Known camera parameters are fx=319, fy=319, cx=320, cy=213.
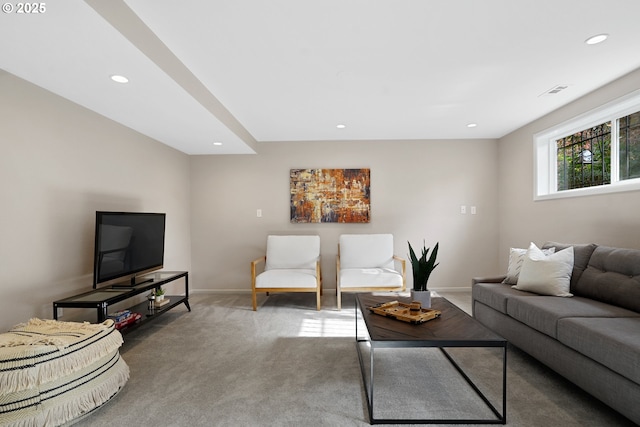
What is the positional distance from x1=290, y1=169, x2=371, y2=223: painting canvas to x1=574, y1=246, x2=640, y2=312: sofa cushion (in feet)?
8.34

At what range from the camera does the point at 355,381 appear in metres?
2.04

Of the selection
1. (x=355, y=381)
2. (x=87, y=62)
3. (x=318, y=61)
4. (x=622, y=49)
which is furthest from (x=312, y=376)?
(x=622, y=49)

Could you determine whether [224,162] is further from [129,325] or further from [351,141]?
[129,325]

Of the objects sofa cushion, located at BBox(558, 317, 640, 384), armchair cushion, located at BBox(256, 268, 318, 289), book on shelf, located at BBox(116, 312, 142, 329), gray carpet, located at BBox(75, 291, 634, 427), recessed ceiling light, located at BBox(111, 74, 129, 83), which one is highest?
recessed ceiling light, located at BBox(111, 74, 129, 83)

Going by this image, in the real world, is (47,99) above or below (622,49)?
below

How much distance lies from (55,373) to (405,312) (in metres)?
1.95

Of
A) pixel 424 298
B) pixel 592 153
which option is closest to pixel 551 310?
pixel 424 298

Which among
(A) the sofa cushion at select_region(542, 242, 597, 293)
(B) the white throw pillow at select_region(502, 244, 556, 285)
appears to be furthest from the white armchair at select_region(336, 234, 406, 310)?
(A) the sofa cushion at select_region(542, 242, 597, 293)

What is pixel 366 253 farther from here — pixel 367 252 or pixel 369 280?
pixel 369 280

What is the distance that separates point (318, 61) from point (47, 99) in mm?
2005

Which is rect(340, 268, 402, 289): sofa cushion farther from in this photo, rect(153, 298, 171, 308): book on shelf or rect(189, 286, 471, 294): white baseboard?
rect(153, 298, 171, 308): book on shelf

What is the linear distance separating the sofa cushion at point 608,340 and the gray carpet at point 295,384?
1.09 ft

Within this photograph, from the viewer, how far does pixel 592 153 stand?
310 centimetres

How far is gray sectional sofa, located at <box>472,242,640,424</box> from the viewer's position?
5.00ft
